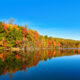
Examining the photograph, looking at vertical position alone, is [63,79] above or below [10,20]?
below

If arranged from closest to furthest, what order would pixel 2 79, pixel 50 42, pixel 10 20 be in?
1. pixel 2 79
2. pixel 10 20
3. pixel 50 42

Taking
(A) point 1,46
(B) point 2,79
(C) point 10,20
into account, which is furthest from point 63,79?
(C) point 10,20

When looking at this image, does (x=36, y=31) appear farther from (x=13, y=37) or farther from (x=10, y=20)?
(x=13, y=37)

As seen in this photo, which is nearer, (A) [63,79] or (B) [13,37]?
(A) [63,79]

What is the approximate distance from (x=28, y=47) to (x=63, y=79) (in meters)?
76.6

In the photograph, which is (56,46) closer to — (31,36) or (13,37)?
(31,36)

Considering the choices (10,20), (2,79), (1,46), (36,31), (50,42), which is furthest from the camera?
(50,42)

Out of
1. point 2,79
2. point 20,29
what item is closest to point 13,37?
point 20,29

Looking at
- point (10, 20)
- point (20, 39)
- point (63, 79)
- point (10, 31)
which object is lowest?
point (63, 79)

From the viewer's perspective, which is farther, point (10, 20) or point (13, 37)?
point (10, 20)

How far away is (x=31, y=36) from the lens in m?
93.0

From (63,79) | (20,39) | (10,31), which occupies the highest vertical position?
(10,31)

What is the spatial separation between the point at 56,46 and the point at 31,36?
8947 cm

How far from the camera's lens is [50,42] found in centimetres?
16962
